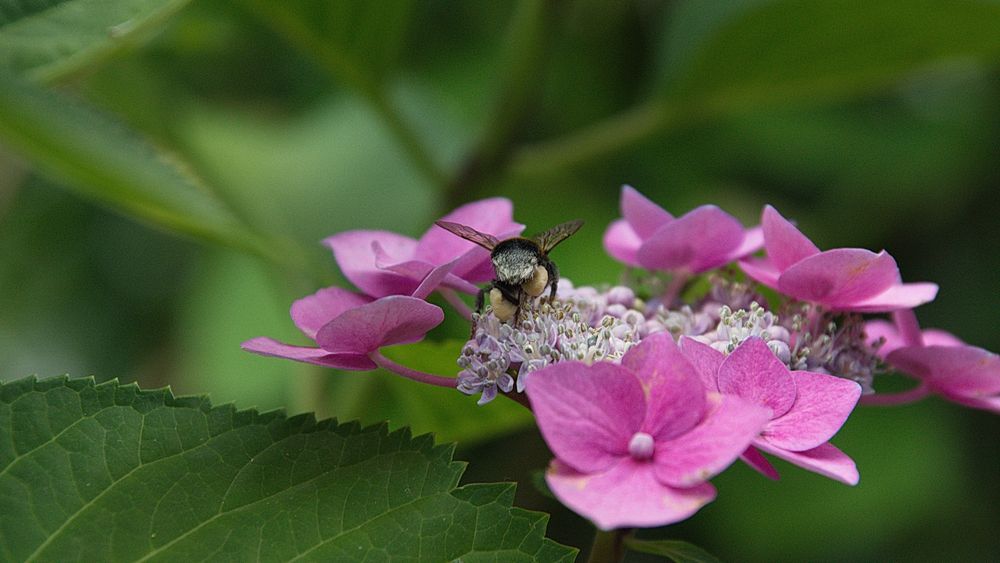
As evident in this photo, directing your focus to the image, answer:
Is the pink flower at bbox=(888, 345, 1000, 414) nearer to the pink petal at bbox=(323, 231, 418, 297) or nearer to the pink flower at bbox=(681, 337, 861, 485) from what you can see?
the pink flower at bbox=(681, 337, 861, 485)

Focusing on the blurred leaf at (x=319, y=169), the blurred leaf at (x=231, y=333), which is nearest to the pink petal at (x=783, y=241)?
the blurred leaf at (x=231, y=333)

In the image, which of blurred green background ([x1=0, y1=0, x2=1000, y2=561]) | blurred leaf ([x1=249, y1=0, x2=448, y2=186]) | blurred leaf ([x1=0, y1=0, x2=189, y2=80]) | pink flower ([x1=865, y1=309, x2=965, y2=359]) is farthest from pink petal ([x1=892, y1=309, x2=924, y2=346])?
blurred leaf ([x1=249, y1=0, x2=448, y2=186])

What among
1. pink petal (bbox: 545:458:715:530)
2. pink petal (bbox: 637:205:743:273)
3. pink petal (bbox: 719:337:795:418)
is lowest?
pink petal (bbox: 545:458:715:530)

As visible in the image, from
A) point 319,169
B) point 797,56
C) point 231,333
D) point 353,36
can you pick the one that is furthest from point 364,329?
point 319,169

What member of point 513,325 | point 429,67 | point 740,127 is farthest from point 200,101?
point 513,325

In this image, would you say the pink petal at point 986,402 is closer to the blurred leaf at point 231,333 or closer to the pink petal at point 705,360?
the pink petal at point 705,360

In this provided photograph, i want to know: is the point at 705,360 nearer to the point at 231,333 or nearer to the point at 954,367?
the point at 954,367
